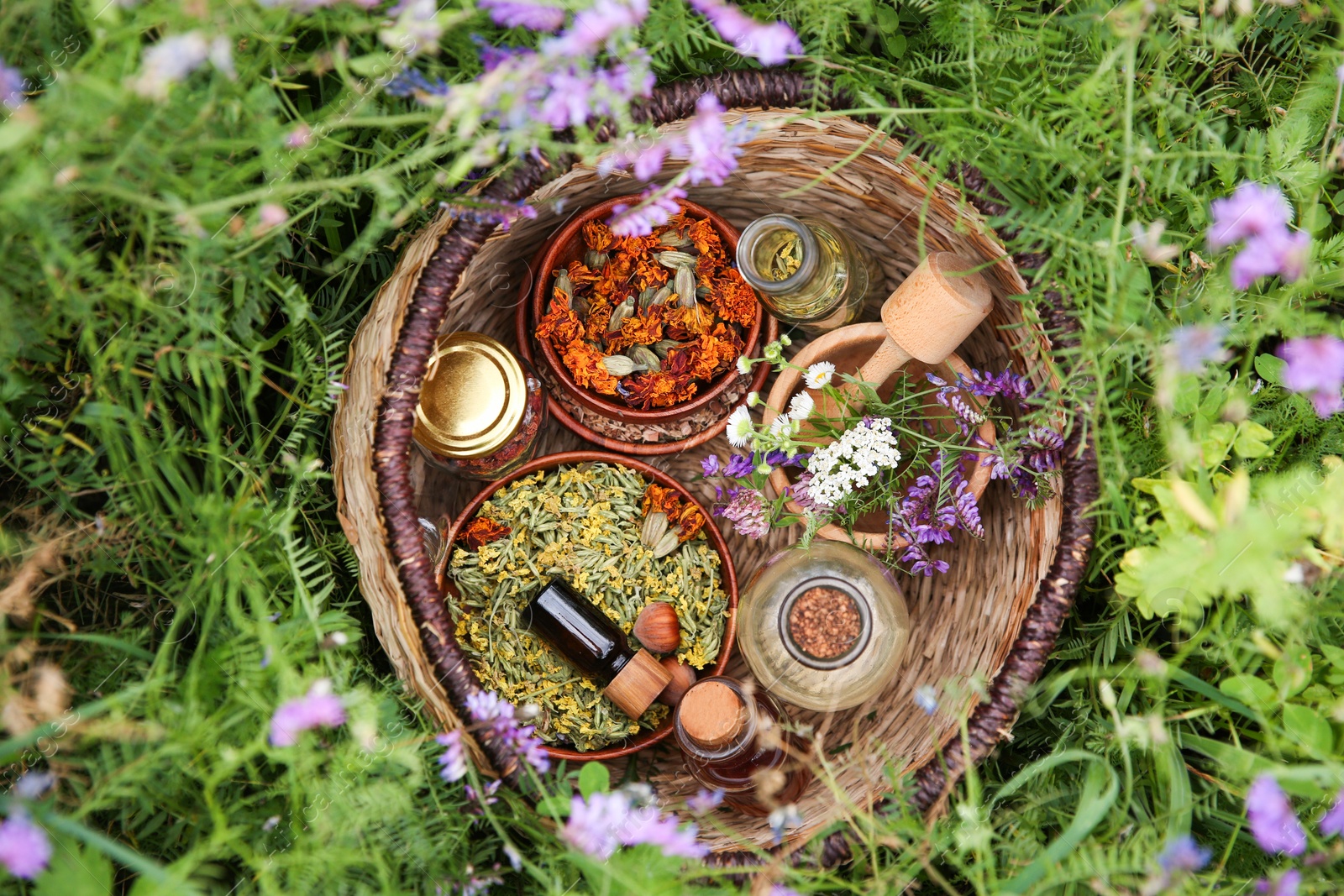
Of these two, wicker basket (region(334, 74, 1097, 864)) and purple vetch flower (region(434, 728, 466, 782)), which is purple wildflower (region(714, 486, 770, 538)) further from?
purple vetch flower (region(434, 728, 466, 782))

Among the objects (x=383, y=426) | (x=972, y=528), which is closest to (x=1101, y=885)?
(x=972, y=528)

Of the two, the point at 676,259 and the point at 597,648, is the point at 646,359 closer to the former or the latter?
the point at 676,259

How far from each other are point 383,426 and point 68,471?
0.37m

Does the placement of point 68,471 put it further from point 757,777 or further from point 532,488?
point 757,777

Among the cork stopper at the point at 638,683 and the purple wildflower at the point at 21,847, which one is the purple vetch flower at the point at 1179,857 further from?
the purple wildflower at the point at 21,847

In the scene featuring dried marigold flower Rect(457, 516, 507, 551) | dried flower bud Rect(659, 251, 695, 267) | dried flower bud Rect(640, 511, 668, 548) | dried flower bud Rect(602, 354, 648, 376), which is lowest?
dried flower bud Rect(640, 511, 668, 548)

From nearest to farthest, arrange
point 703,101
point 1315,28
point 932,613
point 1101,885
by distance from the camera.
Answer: point 1101,885, point 703,101, point 1315,28, point 932,613

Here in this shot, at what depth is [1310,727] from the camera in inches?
37.3

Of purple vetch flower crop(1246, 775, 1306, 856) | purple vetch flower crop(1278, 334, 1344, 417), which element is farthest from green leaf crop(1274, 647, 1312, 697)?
purple vetch flower crop(1278, 334, 1344, 417)

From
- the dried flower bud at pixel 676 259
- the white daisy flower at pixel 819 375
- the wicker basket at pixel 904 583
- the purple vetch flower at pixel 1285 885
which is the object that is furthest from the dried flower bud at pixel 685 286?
the purple vetch flower at pixel 1285 885

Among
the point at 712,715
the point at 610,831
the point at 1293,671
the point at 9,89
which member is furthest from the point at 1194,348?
the point at 9,89

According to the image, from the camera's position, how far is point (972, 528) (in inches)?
48.7

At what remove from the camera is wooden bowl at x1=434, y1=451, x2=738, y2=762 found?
1362 millimetres

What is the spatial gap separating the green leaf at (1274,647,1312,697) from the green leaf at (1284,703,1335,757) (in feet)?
0.07
